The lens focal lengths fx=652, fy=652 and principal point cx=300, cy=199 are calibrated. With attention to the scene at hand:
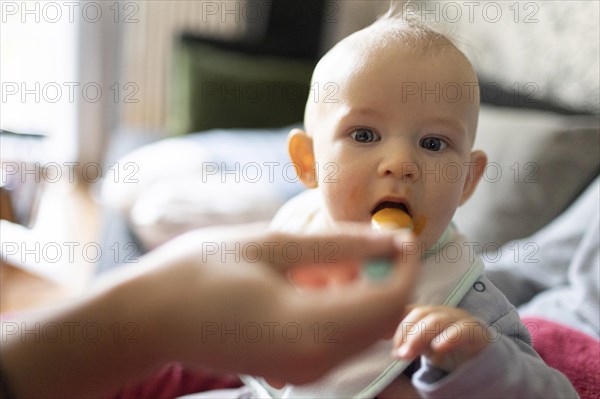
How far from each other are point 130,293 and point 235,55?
1.87 m

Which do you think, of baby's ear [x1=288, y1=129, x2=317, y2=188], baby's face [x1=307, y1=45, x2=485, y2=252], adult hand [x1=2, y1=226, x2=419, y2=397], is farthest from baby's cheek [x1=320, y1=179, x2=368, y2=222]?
adult hand [x1=2, y1=226, x2=419, y2=397]

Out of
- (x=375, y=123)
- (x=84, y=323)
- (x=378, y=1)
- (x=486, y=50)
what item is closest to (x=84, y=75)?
(x=378, y=1)

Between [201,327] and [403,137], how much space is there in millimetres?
343

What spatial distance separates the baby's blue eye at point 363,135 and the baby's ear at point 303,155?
0.37 ft

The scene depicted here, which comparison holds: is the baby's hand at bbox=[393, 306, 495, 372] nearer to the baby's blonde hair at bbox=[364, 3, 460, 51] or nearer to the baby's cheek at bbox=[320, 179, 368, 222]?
the baby's cheek at bbox=[320, 179, 368, 222]

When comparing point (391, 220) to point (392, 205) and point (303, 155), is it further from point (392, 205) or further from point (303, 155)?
point (303, 155)

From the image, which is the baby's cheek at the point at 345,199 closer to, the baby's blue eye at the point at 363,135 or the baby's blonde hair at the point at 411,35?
the baby's blue eye at the point at 363,135

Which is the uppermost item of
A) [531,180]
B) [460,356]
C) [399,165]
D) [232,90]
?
[399,165]

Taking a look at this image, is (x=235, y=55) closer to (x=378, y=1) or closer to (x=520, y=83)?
(x=378, y=1)

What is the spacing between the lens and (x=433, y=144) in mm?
686

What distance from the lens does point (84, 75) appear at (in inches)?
111

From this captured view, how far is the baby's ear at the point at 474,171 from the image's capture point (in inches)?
30.7

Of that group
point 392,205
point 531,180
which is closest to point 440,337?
point 392,205

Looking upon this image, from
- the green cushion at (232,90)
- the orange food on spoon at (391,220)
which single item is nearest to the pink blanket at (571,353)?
the orange food on spoon at (391,220)
